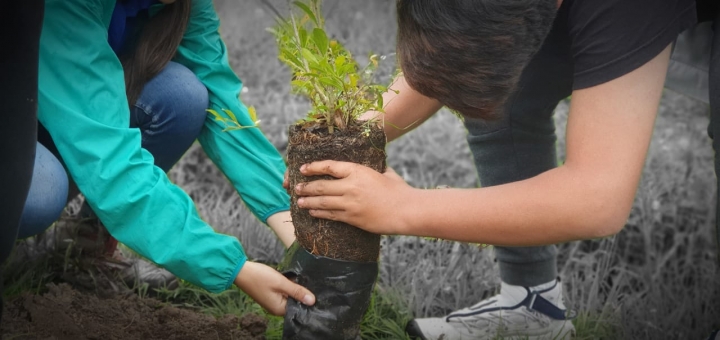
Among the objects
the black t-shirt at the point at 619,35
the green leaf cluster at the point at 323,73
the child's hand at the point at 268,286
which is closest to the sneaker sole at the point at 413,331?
the child's hand at the point at 268,286

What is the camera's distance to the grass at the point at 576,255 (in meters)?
2.43

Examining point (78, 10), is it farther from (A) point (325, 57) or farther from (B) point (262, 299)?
(B) point (262, 299)

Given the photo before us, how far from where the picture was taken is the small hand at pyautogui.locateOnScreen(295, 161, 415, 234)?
1669 mm

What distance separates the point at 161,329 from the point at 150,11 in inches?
34.1

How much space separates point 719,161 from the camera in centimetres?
182

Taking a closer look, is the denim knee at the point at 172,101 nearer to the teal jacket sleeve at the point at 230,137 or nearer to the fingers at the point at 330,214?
the teal jacket sleeve at the point at 230,137

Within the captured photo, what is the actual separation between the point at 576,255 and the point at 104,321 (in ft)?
5.90

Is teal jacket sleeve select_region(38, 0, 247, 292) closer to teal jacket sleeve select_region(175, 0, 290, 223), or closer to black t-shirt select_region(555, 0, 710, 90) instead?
teal jacket sleeve select_region(175, 0, 290, 223)

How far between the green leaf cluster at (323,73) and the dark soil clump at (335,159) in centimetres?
4

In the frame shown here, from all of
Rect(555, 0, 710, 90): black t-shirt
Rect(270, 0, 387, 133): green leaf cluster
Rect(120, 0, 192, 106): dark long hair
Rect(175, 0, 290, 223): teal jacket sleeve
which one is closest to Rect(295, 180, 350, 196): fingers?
Rect(270, 0, 387, 133): green leaf cluster

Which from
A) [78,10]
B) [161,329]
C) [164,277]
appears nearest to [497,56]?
[78,10]

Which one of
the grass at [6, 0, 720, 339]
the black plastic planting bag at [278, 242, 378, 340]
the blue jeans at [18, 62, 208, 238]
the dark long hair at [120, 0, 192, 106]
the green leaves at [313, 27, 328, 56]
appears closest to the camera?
the green leaves at [313, 27, 328, 56]

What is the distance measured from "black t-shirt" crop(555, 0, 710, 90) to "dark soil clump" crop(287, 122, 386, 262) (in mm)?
476

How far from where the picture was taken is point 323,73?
1.66 meters
